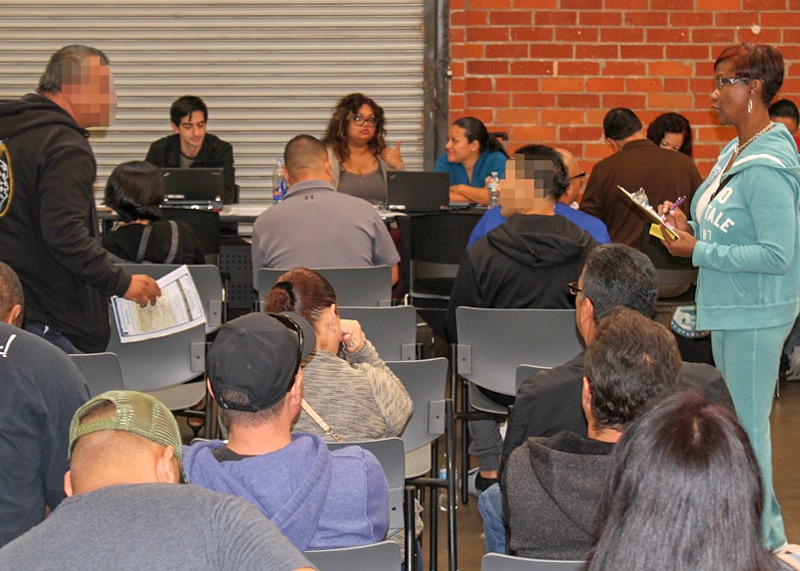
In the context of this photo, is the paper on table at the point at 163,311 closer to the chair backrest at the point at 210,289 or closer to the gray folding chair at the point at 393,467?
the chair backrest at the point at 210,289

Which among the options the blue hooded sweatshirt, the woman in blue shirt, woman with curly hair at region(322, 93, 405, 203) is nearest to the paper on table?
the blue hooded sweatshirt

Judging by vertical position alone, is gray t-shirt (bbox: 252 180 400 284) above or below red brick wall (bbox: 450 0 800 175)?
below

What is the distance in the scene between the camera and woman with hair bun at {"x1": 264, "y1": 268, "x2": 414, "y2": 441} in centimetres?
266

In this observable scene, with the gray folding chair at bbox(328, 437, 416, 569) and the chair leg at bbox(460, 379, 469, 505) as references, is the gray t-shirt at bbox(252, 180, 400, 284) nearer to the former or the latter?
the chair leg at bbox(460, 379, 469, 505)

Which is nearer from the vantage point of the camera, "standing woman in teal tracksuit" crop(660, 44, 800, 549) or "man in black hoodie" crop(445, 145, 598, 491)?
"standing woman in teal tracksuit" crop(660, 44, 800, 549)

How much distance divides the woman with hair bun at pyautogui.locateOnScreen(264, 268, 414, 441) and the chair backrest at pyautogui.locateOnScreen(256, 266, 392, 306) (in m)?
1.31

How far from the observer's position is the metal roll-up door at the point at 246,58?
805 cm

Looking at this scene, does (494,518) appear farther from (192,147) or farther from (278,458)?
(192,147)

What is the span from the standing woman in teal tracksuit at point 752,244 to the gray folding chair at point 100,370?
178 centimetres

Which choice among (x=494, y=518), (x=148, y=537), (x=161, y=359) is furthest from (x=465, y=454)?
(x=148, y=537)

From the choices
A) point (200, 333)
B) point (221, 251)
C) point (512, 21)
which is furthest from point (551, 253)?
point (512, 21)

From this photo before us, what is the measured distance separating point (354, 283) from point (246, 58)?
424 centimetres

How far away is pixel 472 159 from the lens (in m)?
6.68

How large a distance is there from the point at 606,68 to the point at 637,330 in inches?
229
